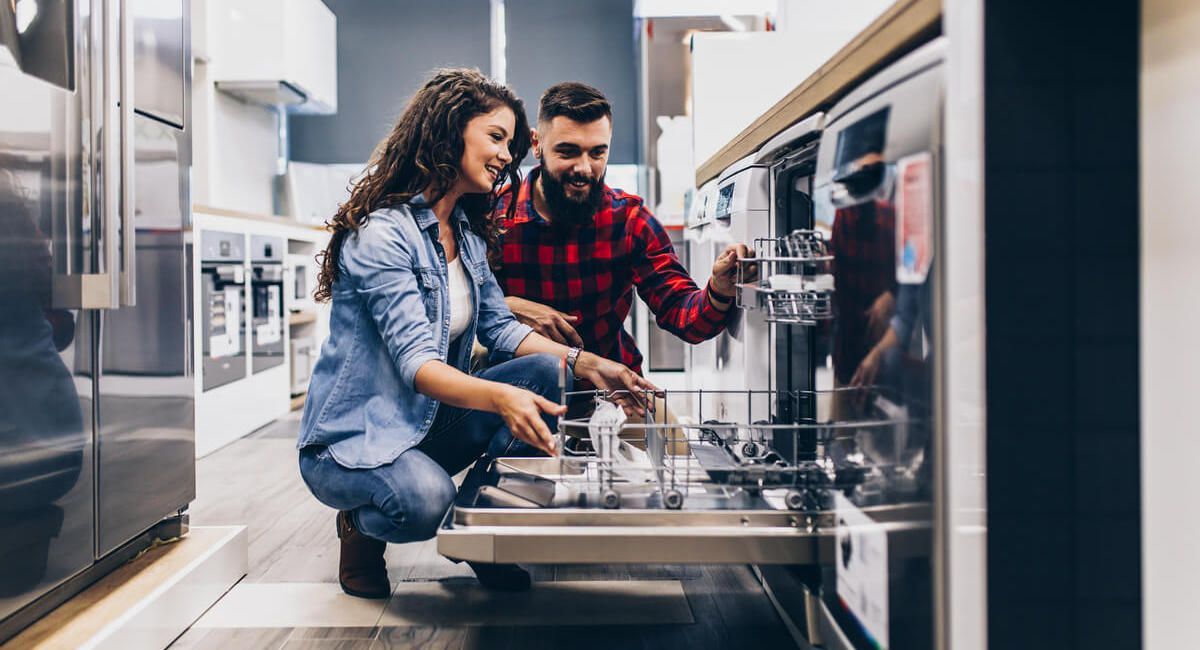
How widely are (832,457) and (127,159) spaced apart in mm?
1221

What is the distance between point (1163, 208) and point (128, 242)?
57.3 inches

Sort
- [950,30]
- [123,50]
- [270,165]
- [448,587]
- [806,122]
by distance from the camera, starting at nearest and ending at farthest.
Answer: [950,30] < [806,122] < [123,50] < [448,587] < [270,165]

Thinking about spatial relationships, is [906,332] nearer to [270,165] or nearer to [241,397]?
[241,397]

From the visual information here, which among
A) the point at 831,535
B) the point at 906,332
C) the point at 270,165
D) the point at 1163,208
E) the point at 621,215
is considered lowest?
the point at 831,535

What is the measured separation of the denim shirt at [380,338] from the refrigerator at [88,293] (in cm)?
34

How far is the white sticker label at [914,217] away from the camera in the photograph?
A: 2.63ft

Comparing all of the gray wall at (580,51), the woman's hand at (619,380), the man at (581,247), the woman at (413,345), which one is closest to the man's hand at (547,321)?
the man at (581,247)

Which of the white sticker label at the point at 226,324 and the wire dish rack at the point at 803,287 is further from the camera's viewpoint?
the white sticker label at the point at 226,324

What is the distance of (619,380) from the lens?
1.60m

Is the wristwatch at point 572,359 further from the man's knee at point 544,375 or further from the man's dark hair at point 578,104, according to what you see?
the man's dark hair at point 578,104

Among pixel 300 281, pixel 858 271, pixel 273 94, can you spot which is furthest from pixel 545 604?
pixel 273 94

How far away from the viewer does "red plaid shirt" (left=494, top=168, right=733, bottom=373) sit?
215 centimetres

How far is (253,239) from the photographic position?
3.71 metres

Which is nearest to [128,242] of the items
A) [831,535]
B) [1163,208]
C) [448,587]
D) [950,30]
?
[448,587]
